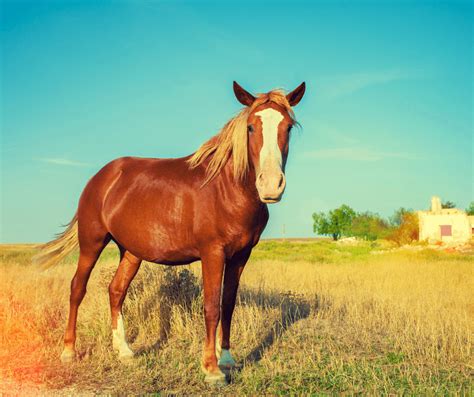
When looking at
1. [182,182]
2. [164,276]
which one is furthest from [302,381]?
[164,276]

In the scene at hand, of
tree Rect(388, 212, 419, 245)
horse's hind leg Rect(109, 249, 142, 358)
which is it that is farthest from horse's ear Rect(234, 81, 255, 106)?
tree Rect(388, 212, 419, 245)

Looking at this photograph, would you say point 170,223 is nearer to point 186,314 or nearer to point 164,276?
point 186,314

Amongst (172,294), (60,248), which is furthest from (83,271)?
(172,294)

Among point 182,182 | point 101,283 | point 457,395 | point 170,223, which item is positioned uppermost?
point 182,182

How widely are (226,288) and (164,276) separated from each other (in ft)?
11.4

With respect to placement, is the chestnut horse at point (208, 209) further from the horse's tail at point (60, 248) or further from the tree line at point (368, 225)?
the tree line at point (368, 225)

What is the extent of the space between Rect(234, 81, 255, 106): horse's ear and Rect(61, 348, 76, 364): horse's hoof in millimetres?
4144

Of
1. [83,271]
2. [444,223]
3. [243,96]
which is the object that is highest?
[243,96]

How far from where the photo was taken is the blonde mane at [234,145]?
4.84m

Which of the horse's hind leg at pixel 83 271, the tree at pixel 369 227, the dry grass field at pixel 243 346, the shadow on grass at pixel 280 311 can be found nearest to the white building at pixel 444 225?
the tree at pixel 369 227

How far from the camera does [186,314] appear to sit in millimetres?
7523

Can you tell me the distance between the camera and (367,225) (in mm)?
78250

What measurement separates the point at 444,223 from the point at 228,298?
148 ft

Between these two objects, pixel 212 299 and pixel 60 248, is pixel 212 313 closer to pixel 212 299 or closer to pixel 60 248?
pixel 212 299
